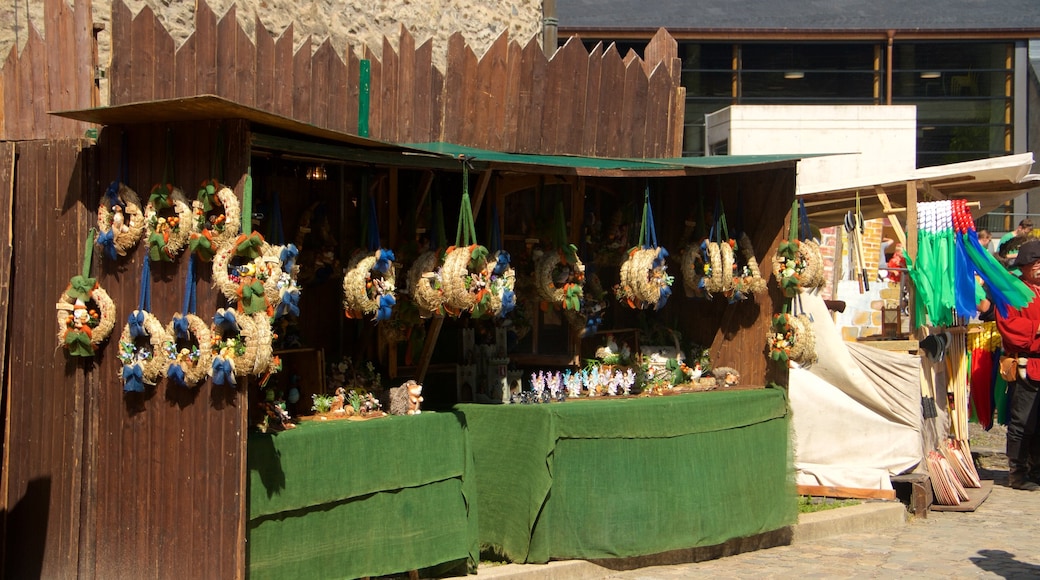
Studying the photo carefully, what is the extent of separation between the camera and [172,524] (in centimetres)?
643

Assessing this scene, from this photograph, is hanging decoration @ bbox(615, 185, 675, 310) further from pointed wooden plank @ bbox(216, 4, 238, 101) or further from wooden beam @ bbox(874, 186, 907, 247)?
wooden beam @ bbox(874, 186, 907, 247)

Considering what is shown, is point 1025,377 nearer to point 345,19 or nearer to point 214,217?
point 345,19

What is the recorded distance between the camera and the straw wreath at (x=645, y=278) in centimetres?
885

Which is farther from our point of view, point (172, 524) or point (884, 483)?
point (884, 483)

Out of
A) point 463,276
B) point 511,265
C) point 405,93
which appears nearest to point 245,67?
point 405,93

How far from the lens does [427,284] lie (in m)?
7.57

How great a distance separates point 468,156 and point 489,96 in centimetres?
124

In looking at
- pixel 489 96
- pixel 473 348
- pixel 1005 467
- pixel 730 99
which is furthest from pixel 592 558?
pixel 730 99

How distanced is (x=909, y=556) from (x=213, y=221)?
223 inches

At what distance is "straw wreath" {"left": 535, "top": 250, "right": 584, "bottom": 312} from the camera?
28.4 ft

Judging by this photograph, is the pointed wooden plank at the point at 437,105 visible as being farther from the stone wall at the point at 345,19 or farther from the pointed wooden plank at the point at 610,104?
the stone wall at the point at 345,19

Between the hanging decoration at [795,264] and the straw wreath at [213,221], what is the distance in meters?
4.57

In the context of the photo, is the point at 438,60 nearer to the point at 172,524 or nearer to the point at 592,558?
the point at 592,558

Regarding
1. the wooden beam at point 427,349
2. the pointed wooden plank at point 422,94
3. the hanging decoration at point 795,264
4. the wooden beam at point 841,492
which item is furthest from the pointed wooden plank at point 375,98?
the wooden beam at point 841,492
